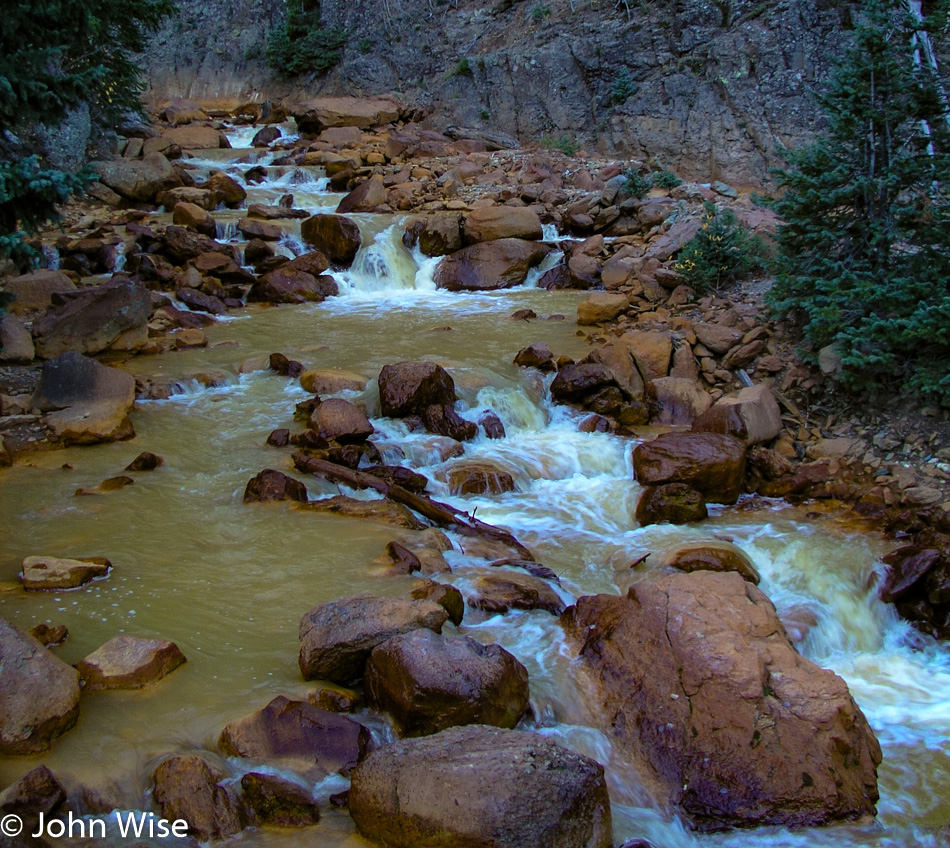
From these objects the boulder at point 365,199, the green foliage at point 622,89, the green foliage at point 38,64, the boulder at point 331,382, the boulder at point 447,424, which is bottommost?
the boulder at point 447,424

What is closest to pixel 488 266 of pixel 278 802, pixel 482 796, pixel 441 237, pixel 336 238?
pixel 441 237

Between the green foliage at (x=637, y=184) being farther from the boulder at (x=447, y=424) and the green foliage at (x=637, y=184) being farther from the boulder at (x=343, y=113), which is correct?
the boulder at (x=343, y=113)

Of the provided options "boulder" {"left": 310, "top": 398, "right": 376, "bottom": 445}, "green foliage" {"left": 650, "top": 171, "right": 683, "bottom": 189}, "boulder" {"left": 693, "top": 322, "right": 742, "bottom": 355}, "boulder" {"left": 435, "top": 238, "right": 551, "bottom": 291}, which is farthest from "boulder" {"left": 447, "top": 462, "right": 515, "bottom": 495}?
"green foliage" {"left": 650, "top": 171, "right": 683, "bottom": 189}

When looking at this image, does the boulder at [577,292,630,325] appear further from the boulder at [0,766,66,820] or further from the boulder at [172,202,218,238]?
the boulder at [0,766,66,820]

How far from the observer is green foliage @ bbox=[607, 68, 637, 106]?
21828 mm

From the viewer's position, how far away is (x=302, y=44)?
29.6 m

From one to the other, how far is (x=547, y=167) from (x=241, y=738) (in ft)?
60.8

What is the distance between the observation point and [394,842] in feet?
11.1

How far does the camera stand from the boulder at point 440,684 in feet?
13.5

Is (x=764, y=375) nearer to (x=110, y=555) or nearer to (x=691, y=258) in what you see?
(x=691, y=258)

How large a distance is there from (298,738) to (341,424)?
4.45 m

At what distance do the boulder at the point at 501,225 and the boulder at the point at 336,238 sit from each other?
7.51 feet

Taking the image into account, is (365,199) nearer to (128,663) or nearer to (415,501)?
(415,501)

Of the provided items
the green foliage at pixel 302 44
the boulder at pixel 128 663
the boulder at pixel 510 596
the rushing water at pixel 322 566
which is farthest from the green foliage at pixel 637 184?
the green foliage at pixel 302 44
